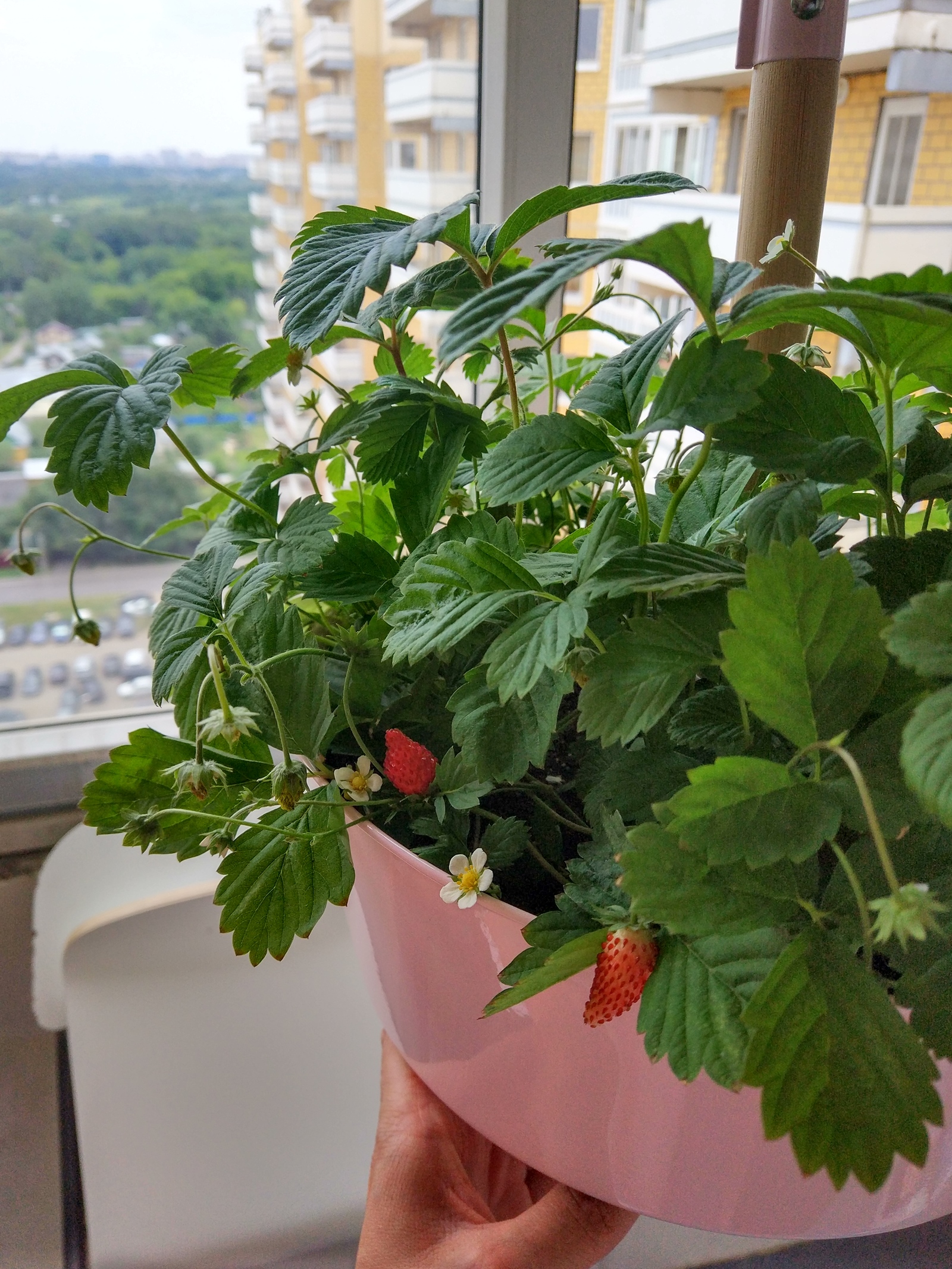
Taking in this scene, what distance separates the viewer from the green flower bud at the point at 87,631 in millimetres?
530

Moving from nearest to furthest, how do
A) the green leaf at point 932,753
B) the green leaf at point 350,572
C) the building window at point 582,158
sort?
the green leaf at point 932,753
the green leaf at point 350,572
the building window at point 582,158

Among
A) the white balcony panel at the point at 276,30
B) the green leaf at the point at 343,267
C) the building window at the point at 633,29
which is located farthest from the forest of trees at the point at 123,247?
the green leaf at the point at 343,267

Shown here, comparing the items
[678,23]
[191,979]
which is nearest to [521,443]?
[191,979]

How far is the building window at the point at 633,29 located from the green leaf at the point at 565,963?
0.98m

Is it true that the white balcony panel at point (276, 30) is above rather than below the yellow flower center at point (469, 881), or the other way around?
above

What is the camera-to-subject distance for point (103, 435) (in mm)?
424

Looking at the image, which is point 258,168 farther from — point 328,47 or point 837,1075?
point 837,1075

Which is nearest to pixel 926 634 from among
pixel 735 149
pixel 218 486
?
pixel 218 486

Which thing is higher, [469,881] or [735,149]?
[735,149]

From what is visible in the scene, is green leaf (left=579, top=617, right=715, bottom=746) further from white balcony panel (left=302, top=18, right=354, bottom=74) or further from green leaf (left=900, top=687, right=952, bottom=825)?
white balcony panel (left=302, top=18, right=354, bottom=74)

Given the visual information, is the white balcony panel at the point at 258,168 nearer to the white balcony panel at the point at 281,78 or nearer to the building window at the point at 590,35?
the white balcony panel at the point at 281,78

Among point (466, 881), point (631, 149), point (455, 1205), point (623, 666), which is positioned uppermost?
point (631, 149)

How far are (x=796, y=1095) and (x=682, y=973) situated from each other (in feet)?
0.19

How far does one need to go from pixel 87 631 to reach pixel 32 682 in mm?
576
